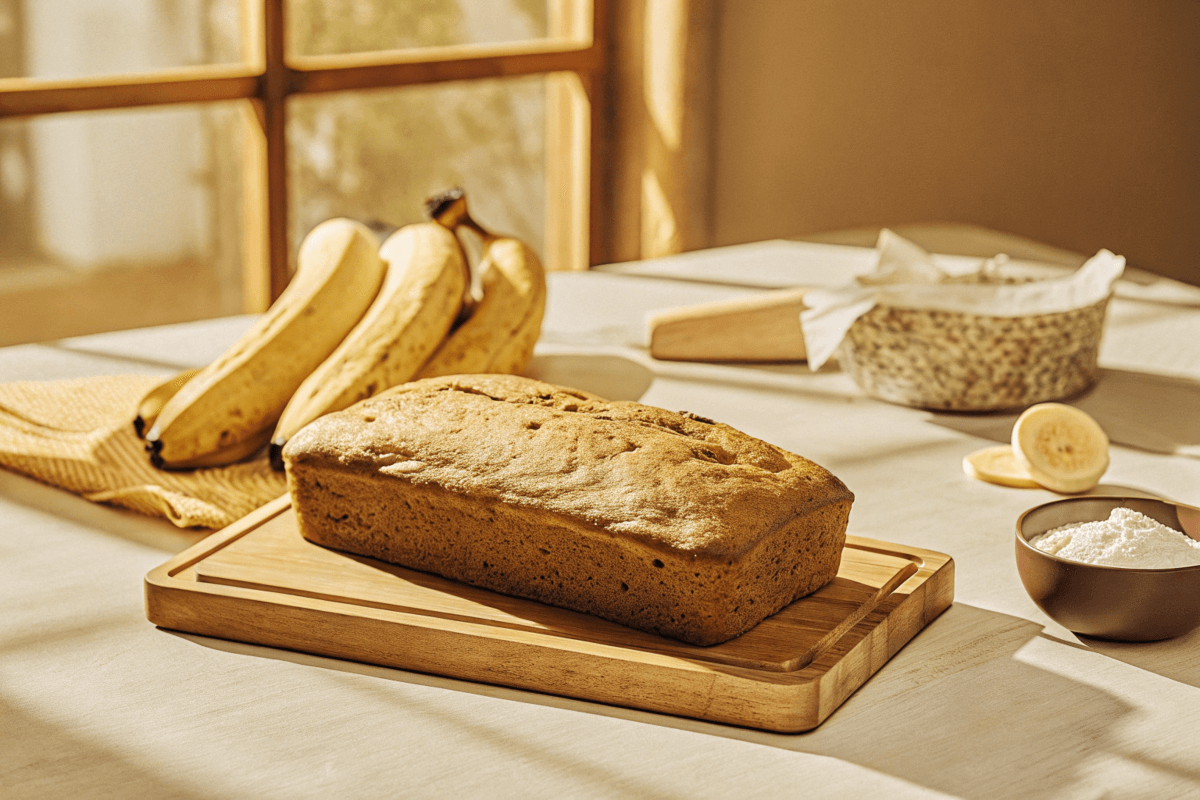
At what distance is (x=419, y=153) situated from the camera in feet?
13.2

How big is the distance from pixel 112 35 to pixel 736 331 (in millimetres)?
2573

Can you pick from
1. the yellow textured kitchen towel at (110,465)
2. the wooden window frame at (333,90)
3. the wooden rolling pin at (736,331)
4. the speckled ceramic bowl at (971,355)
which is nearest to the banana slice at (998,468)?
the speckled ceramic bowl at (971,355)

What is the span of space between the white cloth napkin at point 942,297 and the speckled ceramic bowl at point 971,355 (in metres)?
0.01

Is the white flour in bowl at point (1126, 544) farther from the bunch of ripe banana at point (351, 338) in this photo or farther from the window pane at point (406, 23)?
the window pane at point (406, 23)

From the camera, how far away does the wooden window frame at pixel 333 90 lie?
109 inches

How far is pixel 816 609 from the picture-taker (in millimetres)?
979

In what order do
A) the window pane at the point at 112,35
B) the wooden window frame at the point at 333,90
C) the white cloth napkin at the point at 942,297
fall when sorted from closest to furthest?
the white cloth napkin at the point at 942,297, the wooden window frame at the point at 333,90, the window pane at the point at 112,35

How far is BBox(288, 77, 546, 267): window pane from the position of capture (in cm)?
388

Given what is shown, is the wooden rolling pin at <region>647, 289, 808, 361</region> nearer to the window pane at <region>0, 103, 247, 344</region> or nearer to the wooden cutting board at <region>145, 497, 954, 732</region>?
the wooden cutting board at <region>145, 497, 954, 732</region>

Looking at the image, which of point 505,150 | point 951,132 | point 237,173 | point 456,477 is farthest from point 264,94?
point 456,477

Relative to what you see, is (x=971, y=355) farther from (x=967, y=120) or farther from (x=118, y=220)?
(x=118, y=220)

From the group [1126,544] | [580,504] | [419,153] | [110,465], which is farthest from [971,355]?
[419,153]

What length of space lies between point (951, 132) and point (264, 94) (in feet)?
6.46

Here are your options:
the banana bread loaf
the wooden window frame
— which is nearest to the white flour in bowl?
the banana bread loaf
